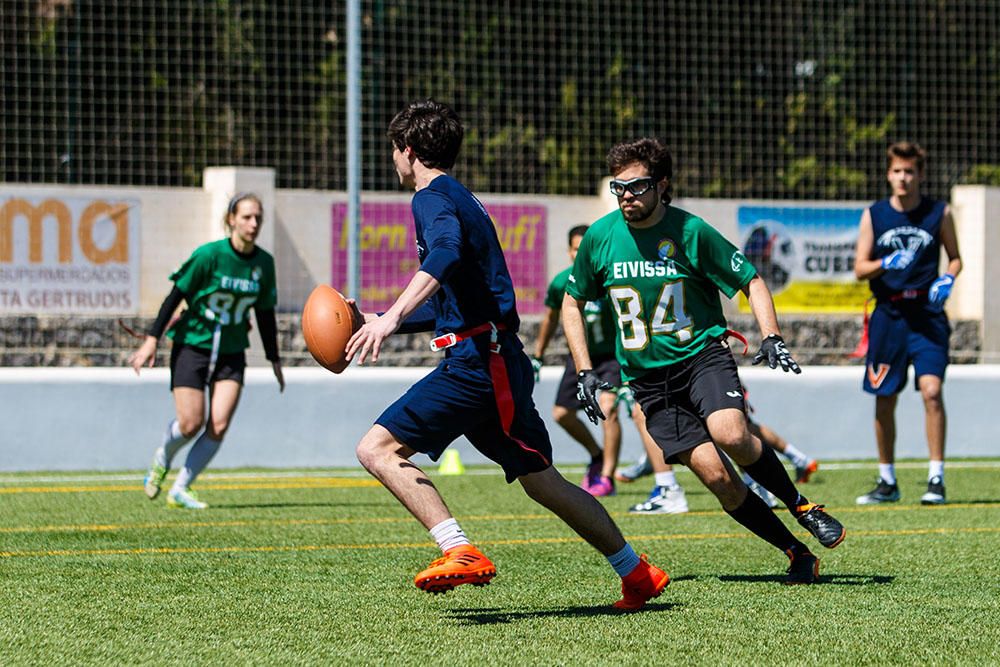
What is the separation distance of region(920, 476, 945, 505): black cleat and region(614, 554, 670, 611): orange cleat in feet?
15.1

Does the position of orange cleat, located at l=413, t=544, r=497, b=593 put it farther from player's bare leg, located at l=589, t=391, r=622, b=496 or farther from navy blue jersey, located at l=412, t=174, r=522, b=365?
player's bare leg, located at l=589, t=391, r=622, b=496

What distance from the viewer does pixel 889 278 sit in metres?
10.2

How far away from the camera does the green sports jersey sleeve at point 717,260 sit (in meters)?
6.61

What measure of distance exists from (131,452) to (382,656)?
912 centimetres

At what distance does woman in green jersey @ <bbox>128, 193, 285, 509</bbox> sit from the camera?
32.9ft

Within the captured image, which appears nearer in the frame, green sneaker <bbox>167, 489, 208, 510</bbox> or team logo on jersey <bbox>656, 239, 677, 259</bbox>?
team logo on jersey <bbox>656, 239, 677, 259</bbox>

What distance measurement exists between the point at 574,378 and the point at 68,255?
24.4 ft

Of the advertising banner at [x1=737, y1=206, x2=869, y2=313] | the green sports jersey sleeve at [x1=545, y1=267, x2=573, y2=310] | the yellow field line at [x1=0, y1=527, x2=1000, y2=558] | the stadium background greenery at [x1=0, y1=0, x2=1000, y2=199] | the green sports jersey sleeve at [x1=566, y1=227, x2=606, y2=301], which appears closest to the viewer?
the green sports jersey sleeve at [x1=566, y1=227, x2=606, y2=301]

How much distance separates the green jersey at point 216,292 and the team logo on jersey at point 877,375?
382 centimetres

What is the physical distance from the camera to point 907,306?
10141 mm

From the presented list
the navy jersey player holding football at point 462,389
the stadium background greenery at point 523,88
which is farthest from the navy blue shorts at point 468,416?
the stadium background greenery at point 523,88

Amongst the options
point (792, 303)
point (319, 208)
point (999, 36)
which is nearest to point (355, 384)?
point (319, 208)

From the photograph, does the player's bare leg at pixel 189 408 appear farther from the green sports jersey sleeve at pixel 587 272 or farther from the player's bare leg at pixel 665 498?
the green sports jersey sleeve at pixel 587 272

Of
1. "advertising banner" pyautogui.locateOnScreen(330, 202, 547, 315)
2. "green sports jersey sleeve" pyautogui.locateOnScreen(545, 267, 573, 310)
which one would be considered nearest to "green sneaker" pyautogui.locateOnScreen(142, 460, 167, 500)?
"green sports jersey sleeve" pyautogui.locateOnScreen(545, 267, 573, 310)
